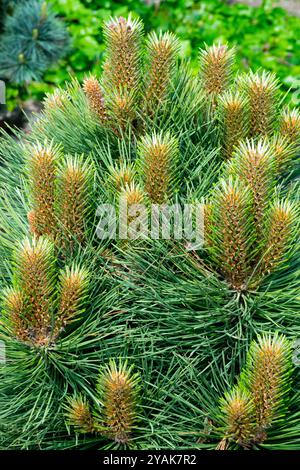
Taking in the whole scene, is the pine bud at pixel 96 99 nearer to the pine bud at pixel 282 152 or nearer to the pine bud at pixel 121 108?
the pine bud at pixel 121 108

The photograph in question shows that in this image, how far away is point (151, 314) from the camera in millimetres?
2154

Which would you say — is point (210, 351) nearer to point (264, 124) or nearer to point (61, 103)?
point (264, 124)

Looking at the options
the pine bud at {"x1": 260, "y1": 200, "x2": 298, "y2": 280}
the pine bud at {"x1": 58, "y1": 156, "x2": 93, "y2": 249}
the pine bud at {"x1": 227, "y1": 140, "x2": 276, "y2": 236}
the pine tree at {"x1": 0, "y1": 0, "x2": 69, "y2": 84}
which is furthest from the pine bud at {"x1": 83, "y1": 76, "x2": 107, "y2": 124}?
the pine tree at {"x1": 0, "y1": 0, "x2": 69, "y2": 84}

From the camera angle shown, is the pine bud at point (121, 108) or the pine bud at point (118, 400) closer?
the pine bud at point (118, 400)

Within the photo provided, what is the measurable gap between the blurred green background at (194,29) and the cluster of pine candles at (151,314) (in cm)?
308

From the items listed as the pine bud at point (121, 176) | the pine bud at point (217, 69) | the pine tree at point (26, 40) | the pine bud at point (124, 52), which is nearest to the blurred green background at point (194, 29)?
the pine tree at point (26, 40)

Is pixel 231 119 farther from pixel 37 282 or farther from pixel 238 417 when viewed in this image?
pixel 238 417

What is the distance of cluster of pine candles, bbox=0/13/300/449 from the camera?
79.6 inches

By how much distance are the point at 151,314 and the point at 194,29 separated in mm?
3816

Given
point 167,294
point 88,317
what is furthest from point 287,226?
point 88,317

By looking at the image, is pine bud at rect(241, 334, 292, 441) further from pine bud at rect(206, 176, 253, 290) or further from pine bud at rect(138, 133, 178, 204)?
pine bud at rect(138, 133, 178, 204)

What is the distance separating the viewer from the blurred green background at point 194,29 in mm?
5340

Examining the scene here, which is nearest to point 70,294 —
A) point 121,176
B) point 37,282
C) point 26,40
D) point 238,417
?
point 37,282
